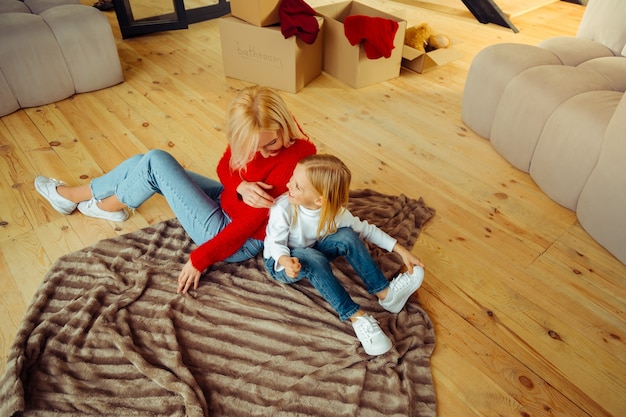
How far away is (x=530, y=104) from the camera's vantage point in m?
2.01

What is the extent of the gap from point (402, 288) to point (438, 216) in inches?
23.1

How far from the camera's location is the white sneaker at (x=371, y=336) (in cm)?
131

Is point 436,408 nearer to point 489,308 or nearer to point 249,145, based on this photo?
point 489,308

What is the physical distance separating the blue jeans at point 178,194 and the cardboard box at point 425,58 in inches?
77.4

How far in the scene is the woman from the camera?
1260 millimetres

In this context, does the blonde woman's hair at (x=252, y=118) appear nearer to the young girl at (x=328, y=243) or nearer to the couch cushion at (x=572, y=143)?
the young girl at (x=328, y=243)

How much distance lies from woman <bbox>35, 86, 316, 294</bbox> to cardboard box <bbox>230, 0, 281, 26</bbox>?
4.32 feet

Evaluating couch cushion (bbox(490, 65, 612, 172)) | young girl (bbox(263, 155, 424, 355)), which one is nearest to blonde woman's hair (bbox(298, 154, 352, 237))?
young girl (bbox(263, 155, 424, 355))

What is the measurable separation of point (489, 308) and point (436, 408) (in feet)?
1.46

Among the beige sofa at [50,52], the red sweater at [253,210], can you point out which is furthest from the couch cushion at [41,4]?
the red sweater at [253,210]

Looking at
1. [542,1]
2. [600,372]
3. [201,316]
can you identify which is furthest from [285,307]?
[542,1]

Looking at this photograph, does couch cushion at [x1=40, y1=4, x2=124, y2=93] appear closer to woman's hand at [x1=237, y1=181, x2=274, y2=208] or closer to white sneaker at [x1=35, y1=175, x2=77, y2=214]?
white sneaker at [x1=35, y1=175, x2=77, y2=214]

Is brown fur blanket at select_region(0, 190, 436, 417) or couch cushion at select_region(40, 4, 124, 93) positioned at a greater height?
couch cushion at select_region(40, 4, 124, 93)

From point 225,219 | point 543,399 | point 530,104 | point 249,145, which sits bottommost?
point 543,399
